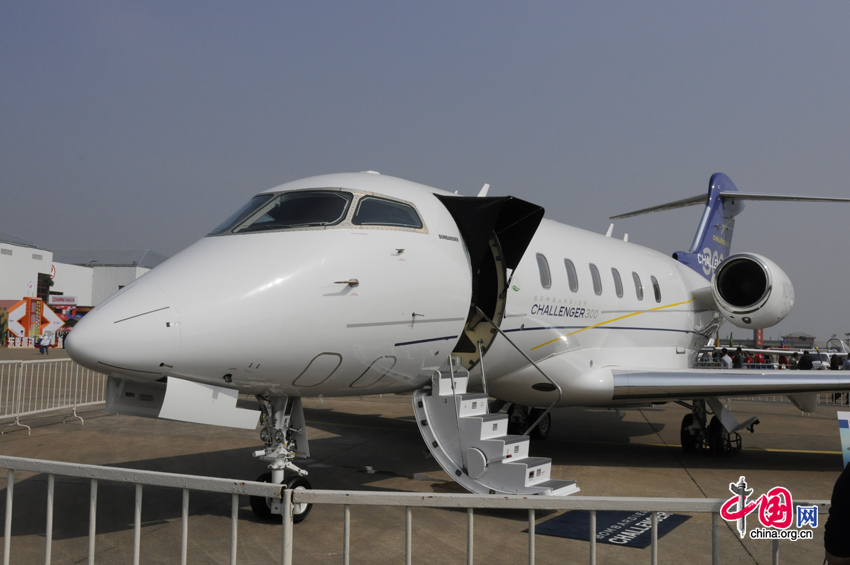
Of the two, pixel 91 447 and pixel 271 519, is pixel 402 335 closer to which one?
pixel 271 519

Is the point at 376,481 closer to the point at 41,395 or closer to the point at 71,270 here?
the point at 41,395

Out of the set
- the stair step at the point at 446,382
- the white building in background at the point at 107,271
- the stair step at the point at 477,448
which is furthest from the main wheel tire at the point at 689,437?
the white building in background at the point at 107,271

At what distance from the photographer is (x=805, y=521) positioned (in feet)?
10.7

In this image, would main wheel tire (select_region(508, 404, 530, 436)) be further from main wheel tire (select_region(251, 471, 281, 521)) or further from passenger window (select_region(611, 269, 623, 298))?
main wheel tire (select_region(251, 471, 281, 521))

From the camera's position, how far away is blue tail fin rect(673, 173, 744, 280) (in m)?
15.0

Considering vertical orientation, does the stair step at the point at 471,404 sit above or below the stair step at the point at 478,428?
above

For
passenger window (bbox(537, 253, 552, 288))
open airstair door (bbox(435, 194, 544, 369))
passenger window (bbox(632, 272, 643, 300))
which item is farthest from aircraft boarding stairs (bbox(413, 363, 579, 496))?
passenger window (bbox(632, 272, 643, 300))

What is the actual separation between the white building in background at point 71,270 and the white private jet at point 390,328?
41517 millimetres

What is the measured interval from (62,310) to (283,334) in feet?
211

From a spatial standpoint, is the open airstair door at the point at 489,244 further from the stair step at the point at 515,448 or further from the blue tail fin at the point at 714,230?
the blue tail fin at the point at 714,230

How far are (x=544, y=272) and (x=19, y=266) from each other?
60241 mm

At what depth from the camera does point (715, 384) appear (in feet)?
30.6

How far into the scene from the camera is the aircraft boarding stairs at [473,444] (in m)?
6.33

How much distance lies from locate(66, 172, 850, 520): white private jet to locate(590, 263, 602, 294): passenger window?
0.05 m
